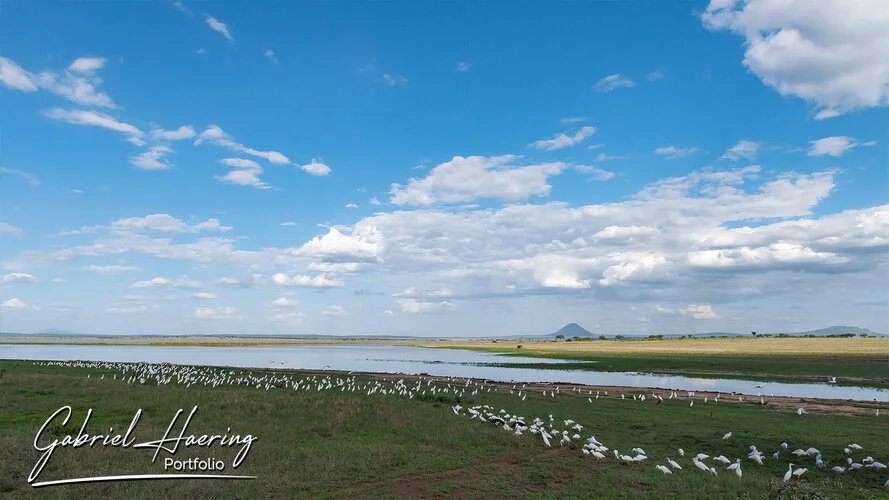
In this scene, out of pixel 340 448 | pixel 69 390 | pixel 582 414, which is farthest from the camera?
pixel 69 390

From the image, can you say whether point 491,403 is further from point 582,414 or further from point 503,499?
point 503,499

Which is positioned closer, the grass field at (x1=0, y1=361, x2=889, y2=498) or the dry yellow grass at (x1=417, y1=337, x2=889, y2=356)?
the grass field at (x1=0, y1=361, x2=889, y2=498)

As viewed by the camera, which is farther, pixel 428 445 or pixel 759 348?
pixel 759 348

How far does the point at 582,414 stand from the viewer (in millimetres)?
27188

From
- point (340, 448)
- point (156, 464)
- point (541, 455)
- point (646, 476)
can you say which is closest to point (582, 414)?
point (541, 455)

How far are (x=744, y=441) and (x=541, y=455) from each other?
8989mm

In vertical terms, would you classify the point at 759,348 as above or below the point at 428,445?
above

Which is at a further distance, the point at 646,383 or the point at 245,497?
the point at 646,383

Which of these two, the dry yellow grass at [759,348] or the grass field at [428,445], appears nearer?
the grass field at [428,445]

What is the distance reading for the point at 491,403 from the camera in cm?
3091

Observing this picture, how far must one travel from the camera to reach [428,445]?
1872 centimetres

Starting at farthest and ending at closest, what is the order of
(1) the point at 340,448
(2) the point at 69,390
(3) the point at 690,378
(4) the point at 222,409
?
1. (3) the point at 690,378
2. (2) the point at 69,390
3. (4) the point at 222,409
4. (1) the point at 340,448

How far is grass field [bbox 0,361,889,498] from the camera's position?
44.0ft

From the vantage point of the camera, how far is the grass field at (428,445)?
44.0ft
